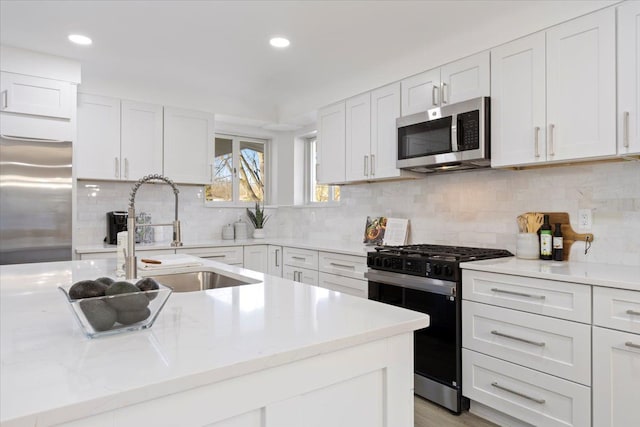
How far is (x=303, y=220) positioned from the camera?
4.87 m

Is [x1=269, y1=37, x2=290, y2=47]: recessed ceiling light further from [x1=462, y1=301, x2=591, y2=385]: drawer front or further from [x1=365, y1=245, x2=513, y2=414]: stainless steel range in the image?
[x1=462, y1=301, x2=591, y2=385]: drawer front

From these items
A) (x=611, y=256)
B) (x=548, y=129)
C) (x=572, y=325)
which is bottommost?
(x=572, y=325)

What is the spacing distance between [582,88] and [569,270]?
997 millimetres

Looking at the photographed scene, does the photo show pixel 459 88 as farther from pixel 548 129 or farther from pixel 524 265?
pixel 524 265

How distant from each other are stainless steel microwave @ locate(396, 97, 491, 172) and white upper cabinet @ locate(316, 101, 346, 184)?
2.52ft

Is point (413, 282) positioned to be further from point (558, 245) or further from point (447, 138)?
point (447, 138)

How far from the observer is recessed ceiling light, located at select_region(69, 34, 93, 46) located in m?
2.86

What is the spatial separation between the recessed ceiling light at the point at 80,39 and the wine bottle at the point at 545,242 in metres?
3.45

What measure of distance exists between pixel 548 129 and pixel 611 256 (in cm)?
83

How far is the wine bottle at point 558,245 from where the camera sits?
2461 mm

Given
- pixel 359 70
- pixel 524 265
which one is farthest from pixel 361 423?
pixel 359 70

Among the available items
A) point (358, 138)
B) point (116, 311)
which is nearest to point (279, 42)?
point (358, 138)

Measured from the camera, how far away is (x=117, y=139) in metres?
3.75

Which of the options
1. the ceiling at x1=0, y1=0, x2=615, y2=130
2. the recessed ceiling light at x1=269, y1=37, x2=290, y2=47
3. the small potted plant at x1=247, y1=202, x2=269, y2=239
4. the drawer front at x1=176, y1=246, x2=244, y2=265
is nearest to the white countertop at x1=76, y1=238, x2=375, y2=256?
the drawer front at x1=176, y1=246, x2=244, y2=265
